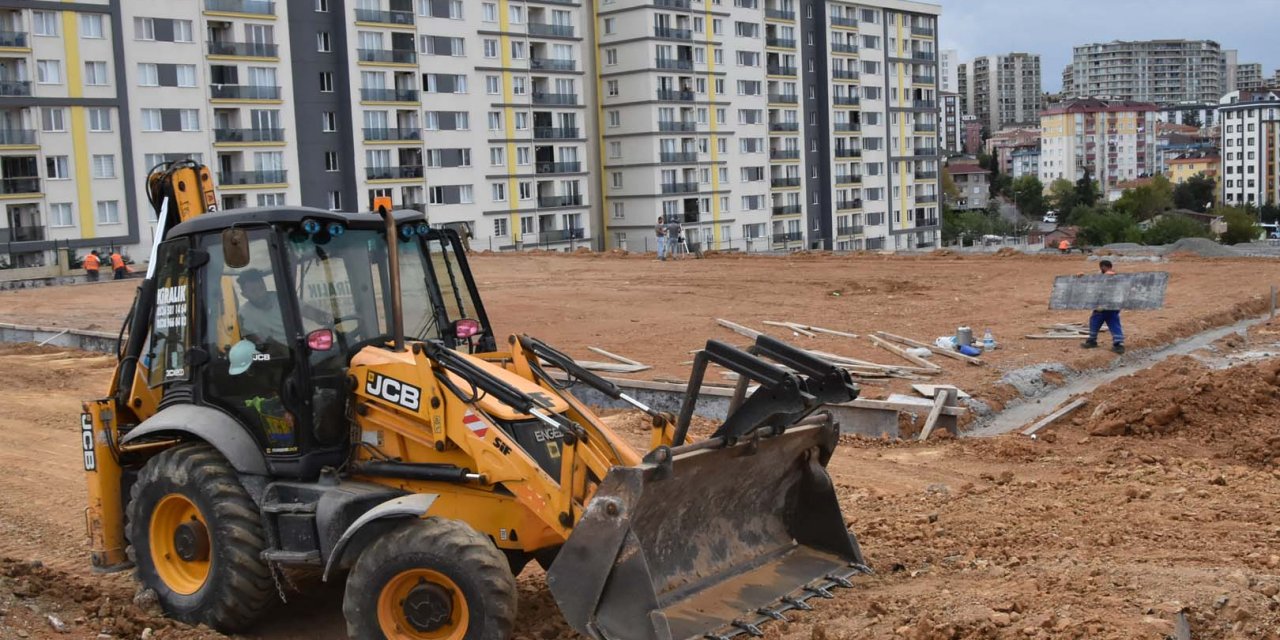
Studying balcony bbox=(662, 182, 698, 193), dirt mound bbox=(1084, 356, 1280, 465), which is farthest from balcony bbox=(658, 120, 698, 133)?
dirt mound bbox=(1084, 356, 1280, 465)

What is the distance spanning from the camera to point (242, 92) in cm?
5856

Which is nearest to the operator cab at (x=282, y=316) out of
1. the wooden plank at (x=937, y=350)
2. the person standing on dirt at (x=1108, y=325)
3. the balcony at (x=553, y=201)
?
the wooden plank at (x=937, y=350)

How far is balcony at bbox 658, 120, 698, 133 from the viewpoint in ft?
239

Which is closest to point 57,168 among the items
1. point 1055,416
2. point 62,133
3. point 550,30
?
point 62,133

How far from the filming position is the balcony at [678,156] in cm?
7306

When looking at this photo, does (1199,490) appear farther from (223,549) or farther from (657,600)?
(223,549)

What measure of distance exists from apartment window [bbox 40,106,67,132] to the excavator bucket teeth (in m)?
53.4

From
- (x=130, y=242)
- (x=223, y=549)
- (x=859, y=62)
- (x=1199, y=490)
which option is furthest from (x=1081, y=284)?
(x=859, y=62)

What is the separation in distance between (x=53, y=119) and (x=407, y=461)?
2083 inches

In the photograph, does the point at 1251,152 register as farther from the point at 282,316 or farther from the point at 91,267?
the point at 282,316

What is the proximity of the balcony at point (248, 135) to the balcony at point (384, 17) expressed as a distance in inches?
282

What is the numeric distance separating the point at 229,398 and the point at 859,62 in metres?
82.8

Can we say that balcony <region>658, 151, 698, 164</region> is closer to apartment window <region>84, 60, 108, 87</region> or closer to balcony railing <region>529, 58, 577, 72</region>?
balcony railing <region>529, 58, 577, 72</region>

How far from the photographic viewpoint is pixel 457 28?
217 feet
